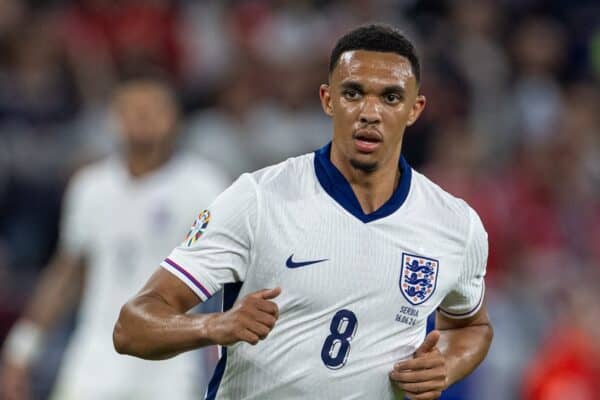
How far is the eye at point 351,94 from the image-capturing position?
4047 mm

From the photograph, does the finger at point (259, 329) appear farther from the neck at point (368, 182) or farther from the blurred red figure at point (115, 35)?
the blurred red figure at point (115, 35)

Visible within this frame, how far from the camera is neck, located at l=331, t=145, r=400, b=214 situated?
13.7ft

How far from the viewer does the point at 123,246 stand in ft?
21.8

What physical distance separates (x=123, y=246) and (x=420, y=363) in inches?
117

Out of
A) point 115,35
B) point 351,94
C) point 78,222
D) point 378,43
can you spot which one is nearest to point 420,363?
point 351,94

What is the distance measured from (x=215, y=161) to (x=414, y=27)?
101 inches

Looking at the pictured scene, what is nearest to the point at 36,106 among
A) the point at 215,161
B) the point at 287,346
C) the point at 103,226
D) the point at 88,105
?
the point at 88,105

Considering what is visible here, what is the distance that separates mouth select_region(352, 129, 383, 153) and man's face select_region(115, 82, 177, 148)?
292 cm

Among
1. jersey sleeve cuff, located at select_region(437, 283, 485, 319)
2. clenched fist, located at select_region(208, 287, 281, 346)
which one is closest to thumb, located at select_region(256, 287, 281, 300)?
clenched fist, located at select_region(208, 287, 281, 346)

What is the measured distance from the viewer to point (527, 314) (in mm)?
9547

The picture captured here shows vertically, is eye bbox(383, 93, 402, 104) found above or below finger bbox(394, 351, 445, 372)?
above

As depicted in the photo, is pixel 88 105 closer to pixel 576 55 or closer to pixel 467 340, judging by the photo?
pixel 576 55

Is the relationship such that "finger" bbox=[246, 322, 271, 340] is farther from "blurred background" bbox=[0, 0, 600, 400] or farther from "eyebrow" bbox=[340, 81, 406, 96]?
"blurred background" bbox=[0, 0, 600, 400]

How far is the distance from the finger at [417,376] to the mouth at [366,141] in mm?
714
